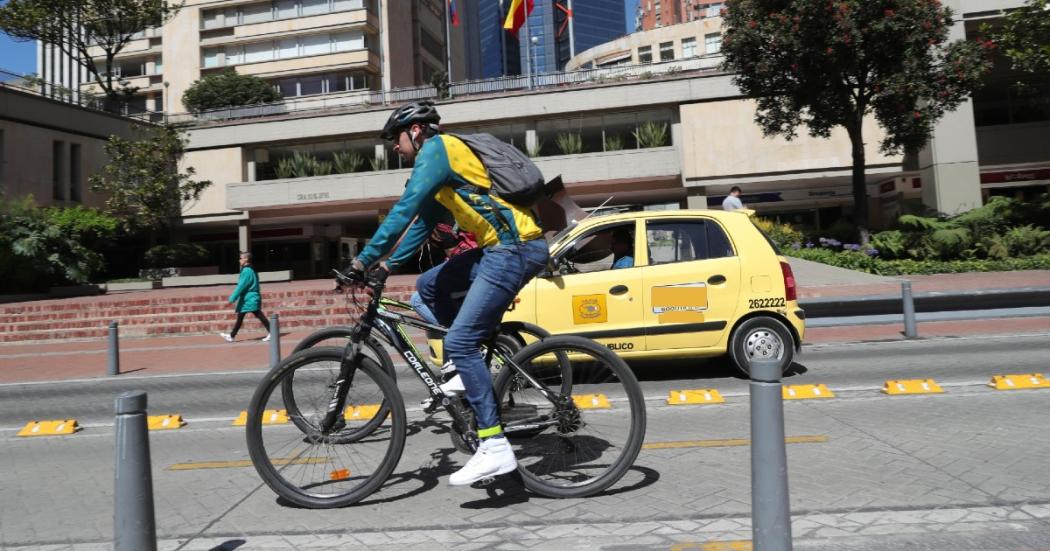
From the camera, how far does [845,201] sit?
33.9m

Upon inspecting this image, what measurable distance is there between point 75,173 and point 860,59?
35697mm

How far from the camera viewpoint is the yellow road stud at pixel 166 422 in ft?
22.4

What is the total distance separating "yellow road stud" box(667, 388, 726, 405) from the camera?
6.73m

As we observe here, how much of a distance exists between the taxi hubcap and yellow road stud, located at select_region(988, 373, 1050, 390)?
6.56ft

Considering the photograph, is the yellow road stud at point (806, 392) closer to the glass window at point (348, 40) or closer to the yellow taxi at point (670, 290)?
the yellow taxi at point (670, 290)

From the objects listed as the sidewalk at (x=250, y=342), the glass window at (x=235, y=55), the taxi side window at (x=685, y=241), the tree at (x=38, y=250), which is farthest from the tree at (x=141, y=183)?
the taxi side window at (x=685, y=241)

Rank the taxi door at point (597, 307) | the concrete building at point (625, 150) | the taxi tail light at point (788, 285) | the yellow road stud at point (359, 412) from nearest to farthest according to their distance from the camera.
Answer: the yellow road stud at point (359, 412), the taxi door at point (597, 307), the taxi tail light at point (788, 285), the concrete building at point (625, 150)

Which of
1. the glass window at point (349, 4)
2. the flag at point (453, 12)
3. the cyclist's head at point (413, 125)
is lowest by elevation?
the cyclist's head at point (413, 125)

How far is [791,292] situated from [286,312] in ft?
47.8

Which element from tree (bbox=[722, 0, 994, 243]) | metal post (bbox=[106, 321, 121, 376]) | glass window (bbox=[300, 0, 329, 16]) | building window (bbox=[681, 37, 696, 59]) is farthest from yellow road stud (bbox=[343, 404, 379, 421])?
building window (bbox=[681, 37, 696, 59])

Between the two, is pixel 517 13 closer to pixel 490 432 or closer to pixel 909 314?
pixel 909 314

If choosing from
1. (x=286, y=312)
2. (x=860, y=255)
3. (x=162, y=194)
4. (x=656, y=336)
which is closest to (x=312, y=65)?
(x=162, y=194)

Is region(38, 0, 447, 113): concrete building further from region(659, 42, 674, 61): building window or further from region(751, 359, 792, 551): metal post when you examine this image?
region(751, 359, 792, 551): metal post

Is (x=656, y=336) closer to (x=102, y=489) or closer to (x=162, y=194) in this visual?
(x=102, y=489)
